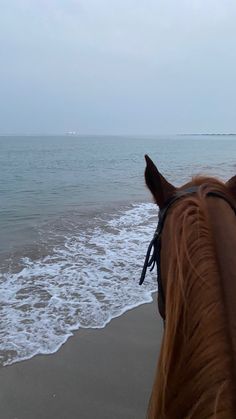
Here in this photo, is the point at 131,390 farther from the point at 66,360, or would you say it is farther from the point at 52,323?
the point at 52,323

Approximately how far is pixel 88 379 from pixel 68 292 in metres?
2.39

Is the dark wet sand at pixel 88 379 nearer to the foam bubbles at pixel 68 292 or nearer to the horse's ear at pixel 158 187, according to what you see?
the foam bubbles at pixel 68 292

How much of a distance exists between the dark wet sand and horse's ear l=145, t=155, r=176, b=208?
2.49 metres

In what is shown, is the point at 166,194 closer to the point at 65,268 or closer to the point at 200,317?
the point at 200,317

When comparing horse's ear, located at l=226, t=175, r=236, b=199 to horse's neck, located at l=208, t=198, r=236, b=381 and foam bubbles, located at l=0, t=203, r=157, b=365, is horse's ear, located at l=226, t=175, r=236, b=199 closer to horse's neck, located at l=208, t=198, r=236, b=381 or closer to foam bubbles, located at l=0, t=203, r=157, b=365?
horse's neck, located at l=208, t=198, r=236, b=381

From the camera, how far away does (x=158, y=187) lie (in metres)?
1.70

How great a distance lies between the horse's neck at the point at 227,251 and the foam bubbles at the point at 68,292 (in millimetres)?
3627

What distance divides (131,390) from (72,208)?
35.9ft

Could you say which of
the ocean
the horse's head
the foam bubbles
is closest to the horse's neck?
the horse's head

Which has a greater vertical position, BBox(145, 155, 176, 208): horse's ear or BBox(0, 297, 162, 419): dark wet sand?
BBox(145, 155, 176, 208): horse's ear

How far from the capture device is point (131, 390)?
3.68 meters

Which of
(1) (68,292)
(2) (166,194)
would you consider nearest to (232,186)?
(2) (166,194)

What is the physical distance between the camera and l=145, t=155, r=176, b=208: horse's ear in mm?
1672

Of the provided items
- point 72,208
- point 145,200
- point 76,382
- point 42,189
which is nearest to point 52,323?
point 76,382
